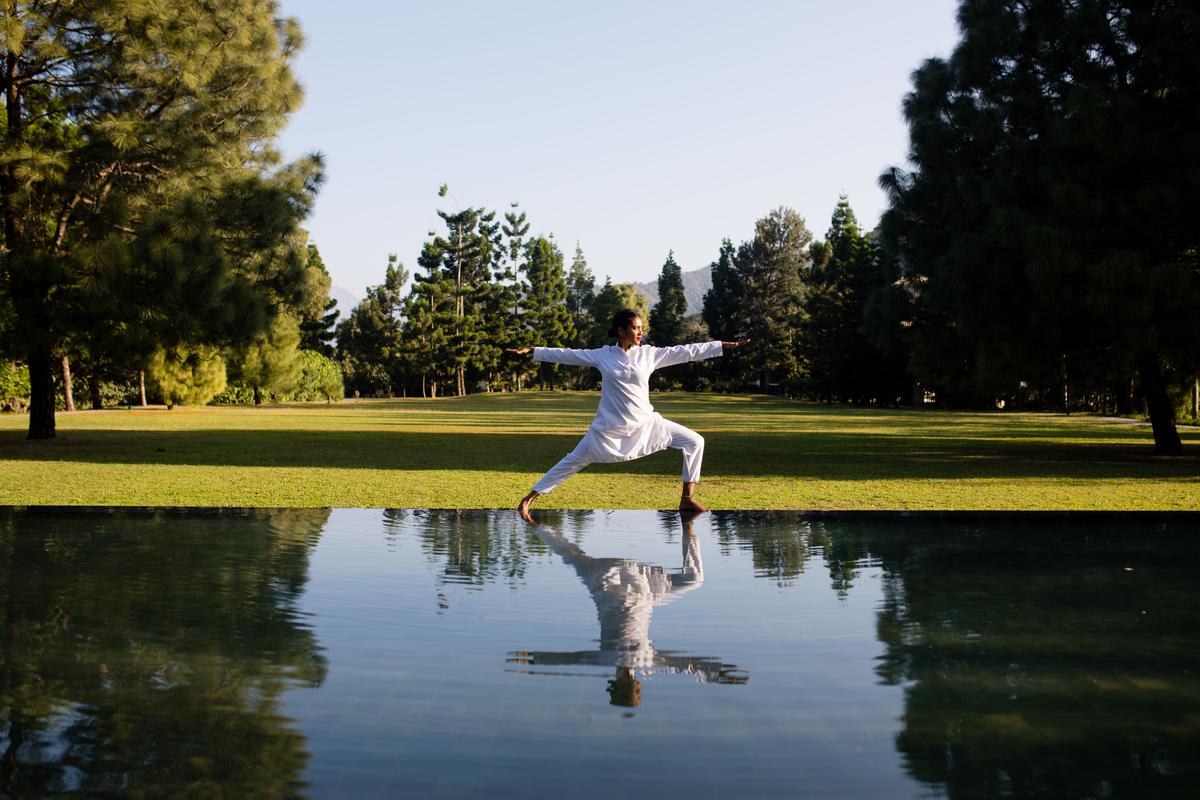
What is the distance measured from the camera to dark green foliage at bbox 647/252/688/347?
7862cm

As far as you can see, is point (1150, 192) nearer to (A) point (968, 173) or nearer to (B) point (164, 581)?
(A) point (968, 173)

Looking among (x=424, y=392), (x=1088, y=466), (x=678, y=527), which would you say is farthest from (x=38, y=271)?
(x=424, y=392)

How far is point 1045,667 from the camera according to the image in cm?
306

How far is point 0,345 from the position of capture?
1597cm

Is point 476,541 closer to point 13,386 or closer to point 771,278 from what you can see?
point 13,386

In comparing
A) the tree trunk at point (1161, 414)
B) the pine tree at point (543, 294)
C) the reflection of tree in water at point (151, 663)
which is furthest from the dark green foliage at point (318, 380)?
the reflection of tree in water at point (151, 663)

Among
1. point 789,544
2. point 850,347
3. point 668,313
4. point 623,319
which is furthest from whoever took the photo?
point 668,313

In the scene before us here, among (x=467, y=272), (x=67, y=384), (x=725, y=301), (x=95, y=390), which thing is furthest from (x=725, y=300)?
(x=67, y=384)

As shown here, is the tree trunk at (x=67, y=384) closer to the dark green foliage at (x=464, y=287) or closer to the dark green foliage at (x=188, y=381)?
the dark green foliage at (x=188, y=381)

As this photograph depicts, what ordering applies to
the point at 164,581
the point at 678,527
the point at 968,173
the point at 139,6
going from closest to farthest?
the point at 164,581, the point at 678,527, the point at 139,6, the point at 968,173

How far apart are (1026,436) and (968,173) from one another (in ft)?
27.2

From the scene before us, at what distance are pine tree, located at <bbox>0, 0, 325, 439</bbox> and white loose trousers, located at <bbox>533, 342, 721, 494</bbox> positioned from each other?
1016cm

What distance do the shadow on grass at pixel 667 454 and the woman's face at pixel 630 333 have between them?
6209 millimetres

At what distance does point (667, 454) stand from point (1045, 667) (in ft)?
48.1
